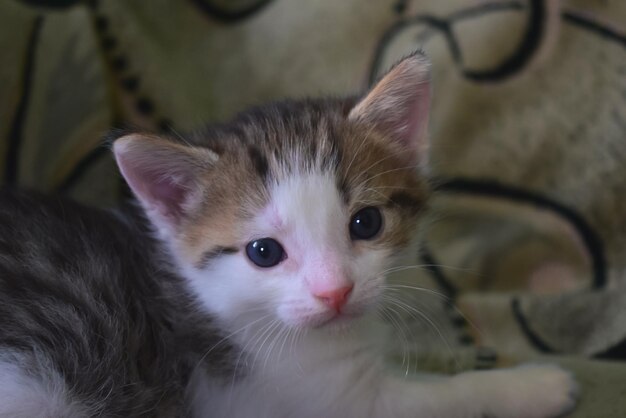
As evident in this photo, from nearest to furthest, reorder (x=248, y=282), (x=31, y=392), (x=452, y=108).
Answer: (x=31, y=392)
(x=248, y=282)
(x=452, y=108)

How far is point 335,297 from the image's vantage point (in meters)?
0.97

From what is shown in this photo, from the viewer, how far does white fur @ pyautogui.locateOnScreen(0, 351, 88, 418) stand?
0.92 meters

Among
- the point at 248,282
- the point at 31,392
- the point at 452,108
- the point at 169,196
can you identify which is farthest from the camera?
the point at 452,108

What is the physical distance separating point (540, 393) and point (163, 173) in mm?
736

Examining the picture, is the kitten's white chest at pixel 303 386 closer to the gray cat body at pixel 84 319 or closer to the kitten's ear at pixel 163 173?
the gray cat body at pixel 84 319

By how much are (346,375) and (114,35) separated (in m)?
1.07

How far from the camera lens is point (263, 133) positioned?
3.71 feet

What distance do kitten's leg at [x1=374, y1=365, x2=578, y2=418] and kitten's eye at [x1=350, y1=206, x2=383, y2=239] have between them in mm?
255

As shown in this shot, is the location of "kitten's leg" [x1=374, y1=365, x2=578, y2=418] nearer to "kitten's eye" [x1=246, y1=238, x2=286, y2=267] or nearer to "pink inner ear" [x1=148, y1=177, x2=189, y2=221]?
"kitten's eye" [x1=246, y1=238, x2=286, y2=267]

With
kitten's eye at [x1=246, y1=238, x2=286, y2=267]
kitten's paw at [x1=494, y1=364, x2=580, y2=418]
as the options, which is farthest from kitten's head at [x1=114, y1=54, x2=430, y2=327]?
kitten's paw at [x1=494, y1=364, x2=580, y2=418]

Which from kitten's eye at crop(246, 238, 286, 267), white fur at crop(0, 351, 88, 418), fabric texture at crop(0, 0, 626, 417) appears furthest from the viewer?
fabric texture at crop(0, 0, 626, 417)

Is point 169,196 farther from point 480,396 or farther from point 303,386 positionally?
point 480,396

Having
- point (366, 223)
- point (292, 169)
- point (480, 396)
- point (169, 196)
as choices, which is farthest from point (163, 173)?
point (480, 396)

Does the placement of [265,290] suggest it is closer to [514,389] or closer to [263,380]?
[263,380]
